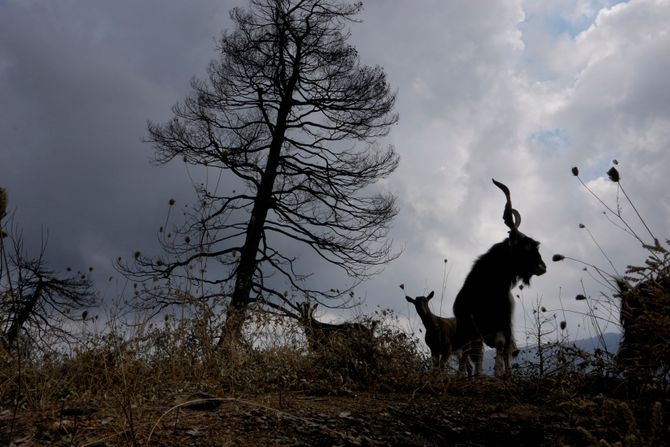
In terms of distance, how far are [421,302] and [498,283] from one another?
1.71m

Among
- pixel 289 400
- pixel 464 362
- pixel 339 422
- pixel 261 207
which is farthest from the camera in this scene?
pixel 261 207

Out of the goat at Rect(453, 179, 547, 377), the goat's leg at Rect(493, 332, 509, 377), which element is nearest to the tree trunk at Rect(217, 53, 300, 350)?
the goat at Rect(453, 179, 547, 377)

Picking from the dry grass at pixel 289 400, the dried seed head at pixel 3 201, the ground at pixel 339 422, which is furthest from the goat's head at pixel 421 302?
the dried seed head at pixel 3 201

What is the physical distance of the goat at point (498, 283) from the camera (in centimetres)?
805

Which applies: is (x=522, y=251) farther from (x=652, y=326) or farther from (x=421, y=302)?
(x=652, y=326)

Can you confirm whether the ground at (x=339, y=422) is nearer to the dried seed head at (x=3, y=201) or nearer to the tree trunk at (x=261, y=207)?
the dried seed head at (x=3, y=201)

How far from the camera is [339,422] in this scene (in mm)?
3648

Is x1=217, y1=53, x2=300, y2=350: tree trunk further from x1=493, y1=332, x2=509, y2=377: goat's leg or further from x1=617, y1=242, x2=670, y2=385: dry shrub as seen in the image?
x1=617, y1=242, x2=670, y2=385: dry shrub

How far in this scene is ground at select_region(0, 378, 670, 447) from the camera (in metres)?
3.24

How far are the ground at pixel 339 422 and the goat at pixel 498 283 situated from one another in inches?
130

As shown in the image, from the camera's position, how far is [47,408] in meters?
4.05

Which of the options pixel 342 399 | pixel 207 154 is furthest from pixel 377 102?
pixel 342 399

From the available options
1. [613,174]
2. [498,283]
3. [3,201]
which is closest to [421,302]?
[498,283]

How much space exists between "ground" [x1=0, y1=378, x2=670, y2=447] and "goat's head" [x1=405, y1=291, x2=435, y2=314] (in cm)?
489
